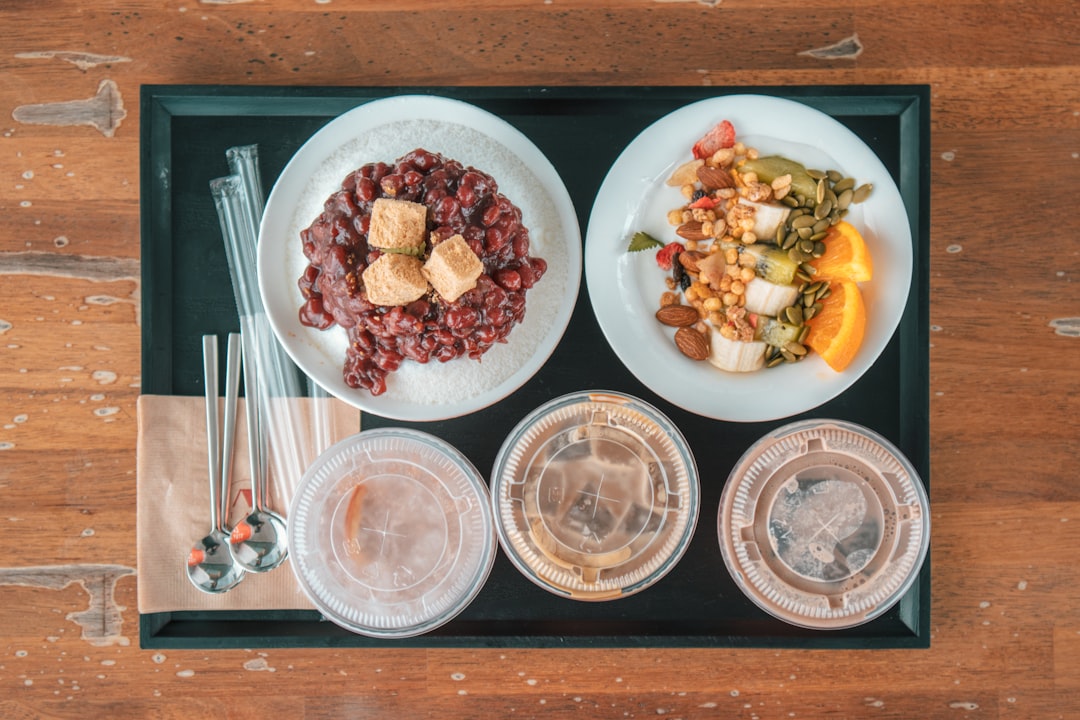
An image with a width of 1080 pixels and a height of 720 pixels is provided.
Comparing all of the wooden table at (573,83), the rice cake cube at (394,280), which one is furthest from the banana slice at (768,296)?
the rice cake cube at (394,280)

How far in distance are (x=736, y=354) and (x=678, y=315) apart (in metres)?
0.13

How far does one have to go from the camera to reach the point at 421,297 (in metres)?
1.23

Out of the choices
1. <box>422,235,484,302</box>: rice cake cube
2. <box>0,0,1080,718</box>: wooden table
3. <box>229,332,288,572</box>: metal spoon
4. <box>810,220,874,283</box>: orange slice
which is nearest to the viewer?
<box>422,235,484,302</box>: rice cake cube

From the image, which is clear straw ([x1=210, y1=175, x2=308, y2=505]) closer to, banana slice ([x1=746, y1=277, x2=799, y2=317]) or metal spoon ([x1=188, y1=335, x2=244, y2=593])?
metal spoon ([x1=188, y1=335, x2=244, y2=593])

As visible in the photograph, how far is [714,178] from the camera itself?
139 centimetres

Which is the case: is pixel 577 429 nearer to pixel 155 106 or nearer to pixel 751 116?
pixel 751 116

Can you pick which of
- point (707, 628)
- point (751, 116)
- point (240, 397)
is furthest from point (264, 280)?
point (707, 628)

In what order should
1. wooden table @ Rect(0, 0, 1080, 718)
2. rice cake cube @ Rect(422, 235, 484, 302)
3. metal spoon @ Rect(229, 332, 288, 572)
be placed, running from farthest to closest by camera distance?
wooden table @ Rect(0, 0, 1080, 718) → metal spoon @ Rect(229, 332, 288, 572) → rice cake cube @ Rect(422, 235, 484, 302)

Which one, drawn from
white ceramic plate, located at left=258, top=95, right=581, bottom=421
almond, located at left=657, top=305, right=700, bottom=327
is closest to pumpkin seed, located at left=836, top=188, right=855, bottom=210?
almond, located at left=657, top=305, right=700, bottom=327

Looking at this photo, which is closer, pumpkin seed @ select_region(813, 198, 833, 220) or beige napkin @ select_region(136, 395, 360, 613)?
pumpkin seed @ select_region(813, 198, 833, 220)

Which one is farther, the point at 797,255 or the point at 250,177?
the point at 250,177

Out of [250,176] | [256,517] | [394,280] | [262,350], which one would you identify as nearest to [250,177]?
[250,176]

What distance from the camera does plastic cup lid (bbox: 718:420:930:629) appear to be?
4.72ft

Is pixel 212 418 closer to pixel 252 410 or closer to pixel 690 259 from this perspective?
pixel 252 410
